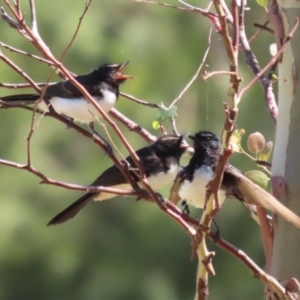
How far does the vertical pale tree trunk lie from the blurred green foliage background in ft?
9.09

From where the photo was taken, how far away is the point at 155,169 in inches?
84.6

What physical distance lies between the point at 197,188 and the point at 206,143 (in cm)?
22

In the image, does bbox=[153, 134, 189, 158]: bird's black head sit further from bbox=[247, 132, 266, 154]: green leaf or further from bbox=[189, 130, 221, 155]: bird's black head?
bbox=[247, 132, 266, 154]: green leaf

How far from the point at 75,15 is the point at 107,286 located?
1692 mm

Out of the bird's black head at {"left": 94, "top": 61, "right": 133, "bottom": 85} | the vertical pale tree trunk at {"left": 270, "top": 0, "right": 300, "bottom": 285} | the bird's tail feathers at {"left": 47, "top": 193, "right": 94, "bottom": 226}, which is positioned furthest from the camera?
the bird's black head at {"left": 94, "top": 61, "right": 133, "bottom": 85}

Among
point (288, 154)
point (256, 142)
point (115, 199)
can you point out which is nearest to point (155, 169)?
point (256, 142)

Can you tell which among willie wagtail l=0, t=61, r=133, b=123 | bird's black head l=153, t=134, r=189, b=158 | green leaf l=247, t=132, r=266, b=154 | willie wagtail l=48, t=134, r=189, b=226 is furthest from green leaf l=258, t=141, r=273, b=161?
willie wagtail l=0, t=61, r=133, b=123

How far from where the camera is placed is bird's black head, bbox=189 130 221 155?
1.85 meters

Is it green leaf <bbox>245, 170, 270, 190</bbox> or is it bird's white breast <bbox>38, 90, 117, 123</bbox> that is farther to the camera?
bird's white breast <bbox>38, 90, 117, 123</bbox>

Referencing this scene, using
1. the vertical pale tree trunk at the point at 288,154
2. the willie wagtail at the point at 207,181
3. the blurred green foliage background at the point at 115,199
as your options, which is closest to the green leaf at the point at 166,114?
the willie wagtail at the point at 207,181

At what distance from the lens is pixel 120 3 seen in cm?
473

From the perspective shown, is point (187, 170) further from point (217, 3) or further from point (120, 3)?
point (120, 3)

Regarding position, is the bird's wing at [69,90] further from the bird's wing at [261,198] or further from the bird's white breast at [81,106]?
the bird's wing at [261,198]

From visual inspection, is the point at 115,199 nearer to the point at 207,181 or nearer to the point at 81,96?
the point at 81,96
